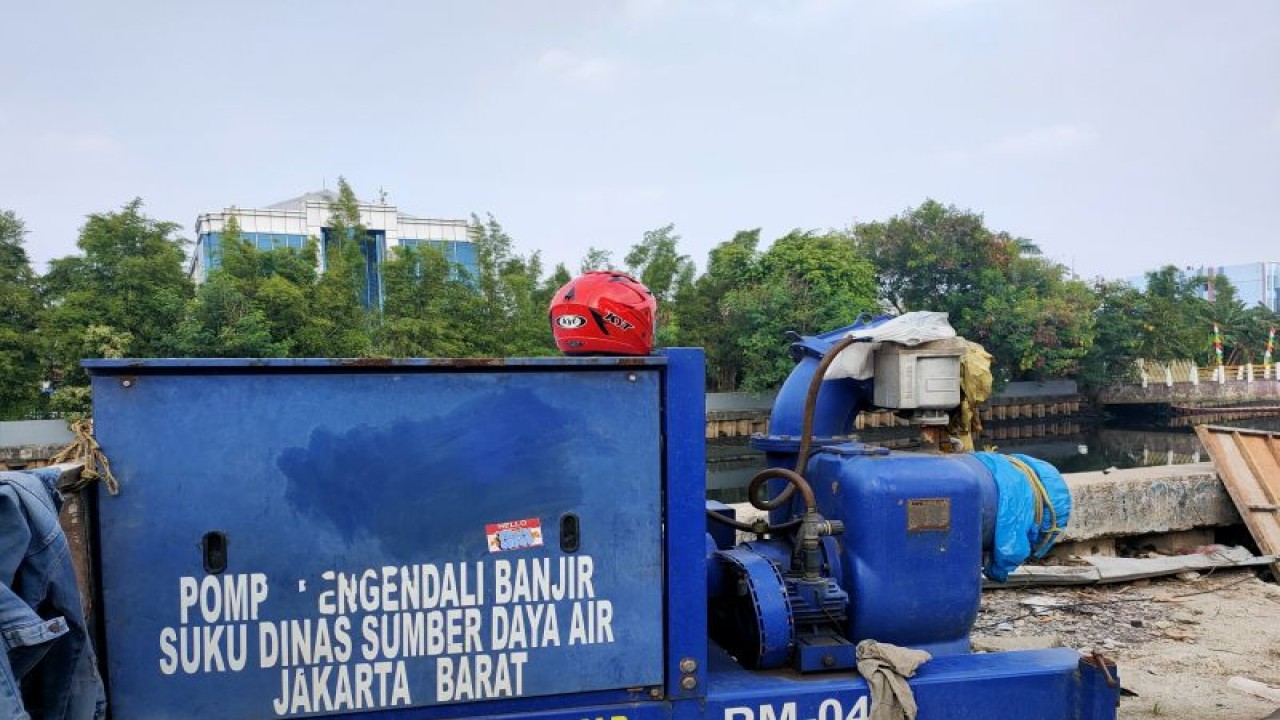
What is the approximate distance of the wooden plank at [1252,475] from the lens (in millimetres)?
6754

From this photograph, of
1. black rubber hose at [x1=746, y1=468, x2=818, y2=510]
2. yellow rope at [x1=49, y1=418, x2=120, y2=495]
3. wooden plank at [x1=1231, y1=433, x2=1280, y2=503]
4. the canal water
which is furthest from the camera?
the canal water

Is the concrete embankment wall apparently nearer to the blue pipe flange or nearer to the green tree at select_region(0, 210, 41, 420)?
the green tree at select_region(0, 210, 41, 420)

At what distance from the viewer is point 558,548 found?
8.06 ft

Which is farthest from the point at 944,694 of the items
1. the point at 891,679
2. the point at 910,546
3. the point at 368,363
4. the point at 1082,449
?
the point at 1082,449

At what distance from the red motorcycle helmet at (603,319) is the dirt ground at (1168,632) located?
2955 mm

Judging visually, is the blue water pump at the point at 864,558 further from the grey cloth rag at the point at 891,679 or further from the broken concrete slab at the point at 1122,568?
the broken concrete slab at the point at 1122,568

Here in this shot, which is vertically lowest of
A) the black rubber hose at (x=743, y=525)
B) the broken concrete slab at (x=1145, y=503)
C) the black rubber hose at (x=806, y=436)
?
the broken concrete slab at (x=1145, y=503)

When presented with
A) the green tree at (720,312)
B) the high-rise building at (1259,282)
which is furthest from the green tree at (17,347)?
the high-rise building at (1259,282)

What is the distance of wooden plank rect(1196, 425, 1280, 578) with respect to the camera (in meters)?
6.75

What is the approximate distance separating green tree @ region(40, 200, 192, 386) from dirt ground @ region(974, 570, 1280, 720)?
23.1 m

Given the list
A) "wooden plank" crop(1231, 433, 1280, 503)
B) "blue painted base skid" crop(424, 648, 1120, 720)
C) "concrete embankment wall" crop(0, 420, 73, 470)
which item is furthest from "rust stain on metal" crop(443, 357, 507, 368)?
"concrete embankment wall" crop(0, 420, 73, 470)

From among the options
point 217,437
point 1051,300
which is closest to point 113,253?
point 217,437

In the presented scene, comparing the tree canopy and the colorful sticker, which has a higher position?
Answer: the tree canopy

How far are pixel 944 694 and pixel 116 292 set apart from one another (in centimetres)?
2638
